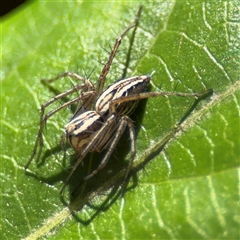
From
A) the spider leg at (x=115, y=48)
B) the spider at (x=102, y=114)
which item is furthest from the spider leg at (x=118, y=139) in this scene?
the spider leg at (x=115, y=48)

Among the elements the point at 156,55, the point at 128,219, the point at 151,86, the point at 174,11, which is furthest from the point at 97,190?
the point at 174,11

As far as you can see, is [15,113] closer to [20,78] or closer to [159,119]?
[20,78]

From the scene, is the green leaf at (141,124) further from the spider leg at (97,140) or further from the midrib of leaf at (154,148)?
the spider leg at (97,140)

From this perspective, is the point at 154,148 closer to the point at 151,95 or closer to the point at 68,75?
the point at 151,95

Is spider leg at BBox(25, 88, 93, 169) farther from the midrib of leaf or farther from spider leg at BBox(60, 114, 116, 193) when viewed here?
the midrib of leaf

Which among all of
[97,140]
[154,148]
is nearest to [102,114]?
[97,140]

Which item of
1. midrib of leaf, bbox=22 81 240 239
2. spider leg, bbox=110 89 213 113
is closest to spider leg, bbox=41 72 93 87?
spider leg, bbox=110 89 213 113
